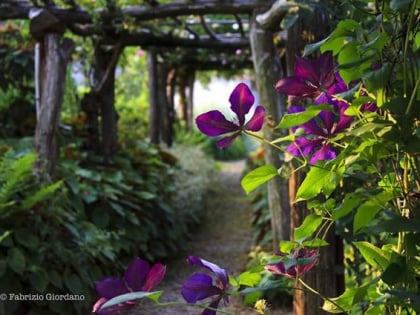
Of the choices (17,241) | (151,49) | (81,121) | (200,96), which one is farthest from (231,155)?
(17,241)

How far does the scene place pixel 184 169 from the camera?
20.8ft

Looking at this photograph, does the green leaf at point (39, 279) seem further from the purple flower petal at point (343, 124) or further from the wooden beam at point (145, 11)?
the purple flower petal at point (343, 124)

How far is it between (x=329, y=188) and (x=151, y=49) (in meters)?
6.57

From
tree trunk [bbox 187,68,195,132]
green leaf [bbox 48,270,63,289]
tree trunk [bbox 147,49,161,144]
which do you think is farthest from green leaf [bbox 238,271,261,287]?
tree trunk [bbox 187,68,195,132]

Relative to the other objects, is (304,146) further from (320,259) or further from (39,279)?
(39,279)

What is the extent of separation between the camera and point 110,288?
27.5 inches

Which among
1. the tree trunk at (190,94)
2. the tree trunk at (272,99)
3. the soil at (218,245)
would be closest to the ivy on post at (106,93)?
the soil at (218,245)

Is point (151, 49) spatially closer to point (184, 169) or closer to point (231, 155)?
point (184, 169)

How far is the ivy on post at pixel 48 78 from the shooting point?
3699mm

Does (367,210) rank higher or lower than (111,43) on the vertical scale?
lower

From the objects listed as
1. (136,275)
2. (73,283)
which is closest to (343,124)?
(136,275)

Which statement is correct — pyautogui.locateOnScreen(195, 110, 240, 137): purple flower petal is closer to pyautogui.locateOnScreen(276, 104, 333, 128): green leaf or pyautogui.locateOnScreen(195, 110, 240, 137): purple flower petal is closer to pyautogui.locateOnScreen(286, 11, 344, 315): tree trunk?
pyautogui.locateOnScreen(276, 104, 333, 128): green leaf

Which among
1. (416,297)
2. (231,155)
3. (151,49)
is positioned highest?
(151,49)

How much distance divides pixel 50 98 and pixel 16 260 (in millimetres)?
1362
